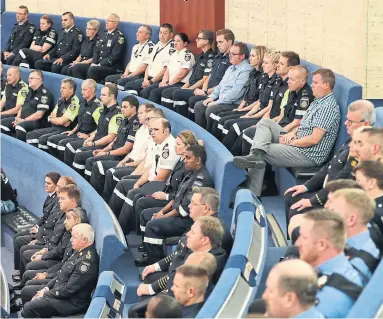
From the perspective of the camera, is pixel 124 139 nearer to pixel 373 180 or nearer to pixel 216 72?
pixel 216 72

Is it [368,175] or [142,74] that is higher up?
[368,175]

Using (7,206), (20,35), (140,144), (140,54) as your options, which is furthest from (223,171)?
(20,35)

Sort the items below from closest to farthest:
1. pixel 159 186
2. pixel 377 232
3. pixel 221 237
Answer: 1. pixel 377 232
2. pixel 221 237
3. pixel 159 186

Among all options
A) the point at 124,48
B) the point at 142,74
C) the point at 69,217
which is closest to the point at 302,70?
the point at 69,217

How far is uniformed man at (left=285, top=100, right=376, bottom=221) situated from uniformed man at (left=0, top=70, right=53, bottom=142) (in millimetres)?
4684

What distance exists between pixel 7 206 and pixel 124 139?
1.23 meters

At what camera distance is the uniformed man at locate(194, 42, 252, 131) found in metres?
8.12

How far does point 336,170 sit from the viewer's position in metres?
5.68

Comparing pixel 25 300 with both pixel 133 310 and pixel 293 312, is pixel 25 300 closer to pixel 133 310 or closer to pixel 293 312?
pixel 133 310

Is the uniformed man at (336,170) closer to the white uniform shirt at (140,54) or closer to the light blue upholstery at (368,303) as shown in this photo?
the light blue upholstery at (368,303)

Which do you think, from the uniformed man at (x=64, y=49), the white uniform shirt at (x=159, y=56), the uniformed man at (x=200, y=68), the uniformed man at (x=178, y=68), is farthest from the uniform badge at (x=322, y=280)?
the uniformed man at (x=64, y=49)

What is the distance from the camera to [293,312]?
344 centimetres

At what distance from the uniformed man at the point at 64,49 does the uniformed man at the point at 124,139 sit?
11.1 ft

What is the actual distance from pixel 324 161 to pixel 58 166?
2430 mm
